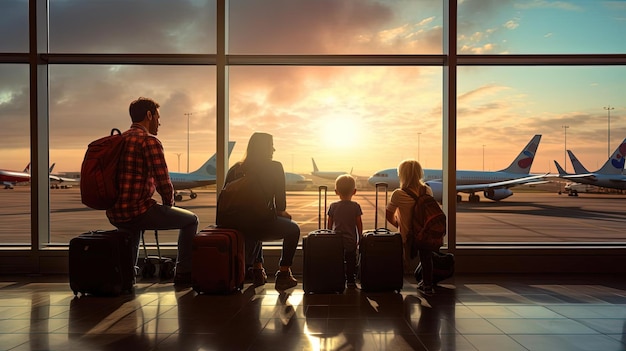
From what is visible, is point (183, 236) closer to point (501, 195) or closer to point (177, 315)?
point (177, 315)

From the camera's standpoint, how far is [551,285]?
12.6 feet

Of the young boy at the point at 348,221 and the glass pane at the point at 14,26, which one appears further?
the glass pane at the point at 14,26

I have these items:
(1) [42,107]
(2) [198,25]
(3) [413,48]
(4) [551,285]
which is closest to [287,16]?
(2) [198,25]

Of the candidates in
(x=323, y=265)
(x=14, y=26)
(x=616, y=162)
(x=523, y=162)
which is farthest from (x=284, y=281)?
(x=616, y=162)

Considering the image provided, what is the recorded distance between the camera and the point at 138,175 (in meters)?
3.44

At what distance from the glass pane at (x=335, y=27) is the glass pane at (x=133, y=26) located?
1.06 feet

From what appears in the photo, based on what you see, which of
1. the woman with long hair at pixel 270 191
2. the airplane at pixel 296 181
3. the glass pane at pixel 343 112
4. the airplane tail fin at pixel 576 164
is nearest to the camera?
the woman with long hair at pixel 270 191

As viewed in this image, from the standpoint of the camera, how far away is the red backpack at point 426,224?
3635 millimetres

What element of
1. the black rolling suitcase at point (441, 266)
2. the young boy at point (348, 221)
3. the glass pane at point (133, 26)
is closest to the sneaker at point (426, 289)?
the black rolling suitcase at point (441, 266)

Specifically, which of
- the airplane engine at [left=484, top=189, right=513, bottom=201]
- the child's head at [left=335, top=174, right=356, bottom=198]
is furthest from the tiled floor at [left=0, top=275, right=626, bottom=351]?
the airplane engine at [left=484, top=189, right=513, bottom=201]

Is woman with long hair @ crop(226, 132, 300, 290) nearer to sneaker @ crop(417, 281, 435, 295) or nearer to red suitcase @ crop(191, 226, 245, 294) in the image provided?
red suitcase @ crop(191, 226, 245, 294)

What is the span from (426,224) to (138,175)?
2.30 metres

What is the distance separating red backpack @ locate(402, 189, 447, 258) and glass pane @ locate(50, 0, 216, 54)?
2.55m

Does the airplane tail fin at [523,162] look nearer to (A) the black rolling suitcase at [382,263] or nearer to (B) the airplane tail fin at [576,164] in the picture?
(B) the airplane tail fin at [576,164]
